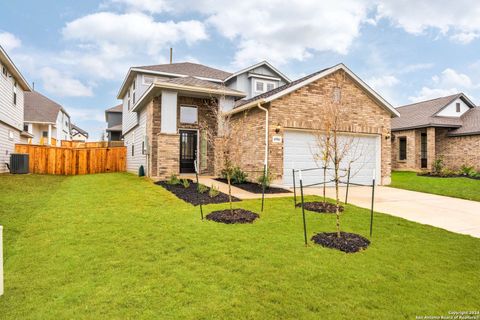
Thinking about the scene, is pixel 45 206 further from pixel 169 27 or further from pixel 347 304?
pixel 169 27

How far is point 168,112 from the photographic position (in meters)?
12.6

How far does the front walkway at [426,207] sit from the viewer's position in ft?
20.7

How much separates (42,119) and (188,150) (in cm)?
2064

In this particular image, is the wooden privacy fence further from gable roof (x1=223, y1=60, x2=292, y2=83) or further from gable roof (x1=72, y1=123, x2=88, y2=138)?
gable roof (x1=72, y1=123, x2=88, y2=138)

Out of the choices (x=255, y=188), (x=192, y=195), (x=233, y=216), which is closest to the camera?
(x=233, y=216)

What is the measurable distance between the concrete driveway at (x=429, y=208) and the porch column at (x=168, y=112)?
7.14m

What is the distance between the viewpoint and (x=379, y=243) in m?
4.82

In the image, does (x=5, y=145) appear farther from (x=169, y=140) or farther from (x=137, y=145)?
(x=169, y=140)

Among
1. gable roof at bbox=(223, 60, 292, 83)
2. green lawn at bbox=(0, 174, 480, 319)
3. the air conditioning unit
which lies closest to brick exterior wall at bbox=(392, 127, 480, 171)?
A: gable roof at bbox=(223, 60, 292, 83)

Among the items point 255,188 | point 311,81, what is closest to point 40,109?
point 255,188

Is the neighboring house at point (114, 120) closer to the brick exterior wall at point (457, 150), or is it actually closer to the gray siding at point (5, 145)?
the gray siding at point (5, 145)

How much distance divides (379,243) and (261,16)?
41.5ft

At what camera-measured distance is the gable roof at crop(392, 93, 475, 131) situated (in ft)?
64.6

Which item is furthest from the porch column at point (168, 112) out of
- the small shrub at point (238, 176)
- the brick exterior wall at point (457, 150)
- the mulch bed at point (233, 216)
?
the brick exterior wall at point (457, 150)
